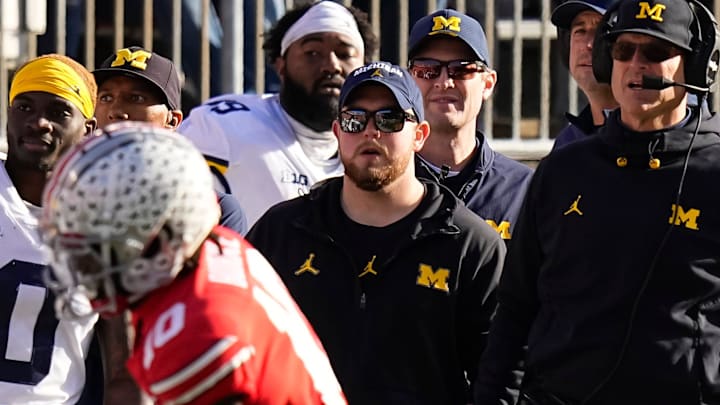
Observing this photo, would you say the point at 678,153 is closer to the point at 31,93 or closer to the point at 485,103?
the point at 31,93

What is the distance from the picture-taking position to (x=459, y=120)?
19.0 ft

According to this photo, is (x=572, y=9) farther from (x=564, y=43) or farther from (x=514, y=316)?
(x=514, y=316)

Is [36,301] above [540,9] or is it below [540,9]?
below

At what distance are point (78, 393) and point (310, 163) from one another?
5.63ft

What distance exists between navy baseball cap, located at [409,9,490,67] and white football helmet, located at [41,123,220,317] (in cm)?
281

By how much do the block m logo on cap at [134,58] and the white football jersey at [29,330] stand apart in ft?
3.68

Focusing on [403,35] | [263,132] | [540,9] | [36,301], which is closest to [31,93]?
[36,301]

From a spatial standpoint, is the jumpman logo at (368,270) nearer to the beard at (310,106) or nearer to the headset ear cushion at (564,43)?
the beard at (310,106)

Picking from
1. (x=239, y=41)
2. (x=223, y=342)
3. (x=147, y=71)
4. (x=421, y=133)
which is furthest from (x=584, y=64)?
(x=223, y=342)

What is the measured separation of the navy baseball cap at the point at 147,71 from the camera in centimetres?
592

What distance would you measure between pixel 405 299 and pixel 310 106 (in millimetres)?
1685

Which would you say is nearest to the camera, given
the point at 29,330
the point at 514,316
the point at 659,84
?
the point at 659,84

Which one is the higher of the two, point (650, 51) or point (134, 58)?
point (650, 51)

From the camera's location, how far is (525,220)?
480 centimetres
